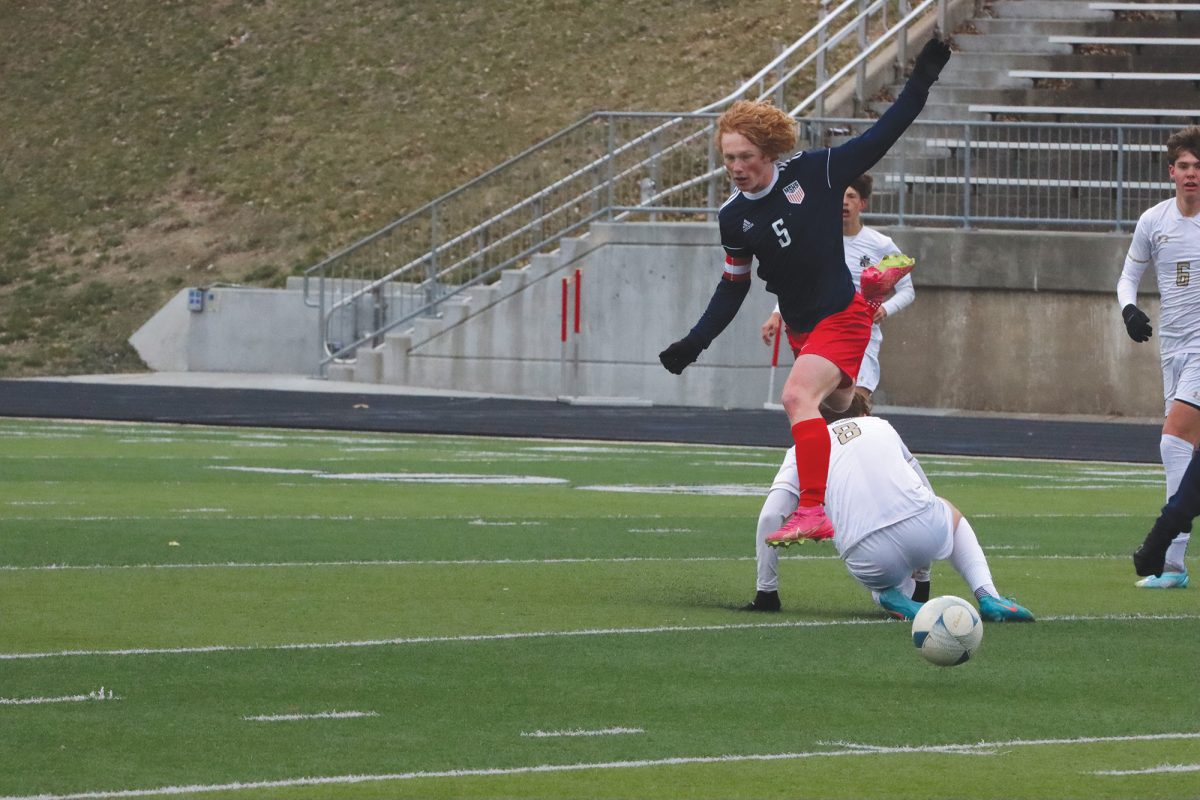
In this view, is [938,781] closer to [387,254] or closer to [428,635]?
[428,635]

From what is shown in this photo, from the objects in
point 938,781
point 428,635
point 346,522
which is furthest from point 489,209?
point 938,781

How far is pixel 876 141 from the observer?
948 centimetres

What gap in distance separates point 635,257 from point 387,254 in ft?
18.4

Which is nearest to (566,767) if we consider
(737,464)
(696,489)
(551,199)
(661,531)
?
(661,531)

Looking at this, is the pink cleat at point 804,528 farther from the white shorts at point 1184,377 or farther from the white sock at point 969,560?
the white shorts at point 1184,377

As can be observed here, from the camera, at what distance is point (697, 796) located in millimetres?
6043

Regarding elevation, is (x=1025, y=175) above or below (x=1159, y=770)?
above

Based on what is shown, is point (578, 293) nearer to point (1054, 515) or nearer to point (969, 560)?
point (1054, 515)

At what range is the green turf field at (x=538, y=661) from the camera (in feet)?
20.9

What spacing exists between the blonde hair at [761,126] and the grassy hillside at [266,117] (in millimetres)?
26972

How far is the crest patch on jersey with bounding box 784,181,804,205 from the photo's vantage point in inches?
379

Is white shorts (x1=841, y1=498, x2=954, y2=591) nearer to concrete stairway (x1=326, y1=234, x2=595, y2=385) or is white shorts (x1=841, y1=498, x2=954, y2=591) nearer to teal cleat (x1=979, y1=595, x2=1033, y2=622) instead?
teal cleat (x1=979, y1=595, x2=1033, y2=622)

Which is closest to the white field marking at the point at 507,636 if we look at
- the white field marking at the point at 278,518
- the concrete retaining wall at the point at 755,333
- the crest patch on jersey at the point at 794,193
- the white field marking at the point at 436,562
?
the crest patch on jersey at the point at 794,193

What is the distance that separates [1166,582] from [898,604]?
2108 mm
